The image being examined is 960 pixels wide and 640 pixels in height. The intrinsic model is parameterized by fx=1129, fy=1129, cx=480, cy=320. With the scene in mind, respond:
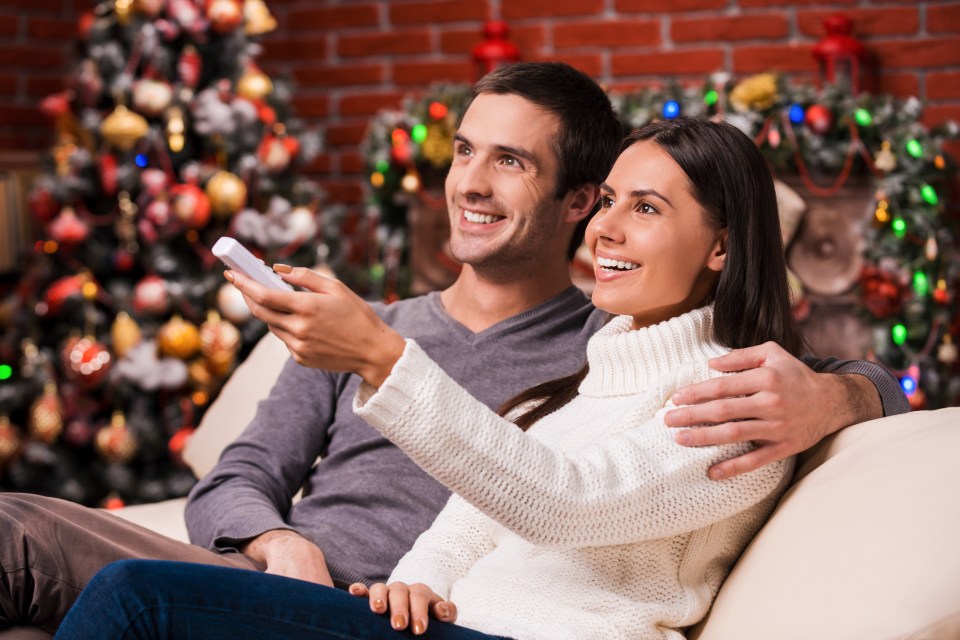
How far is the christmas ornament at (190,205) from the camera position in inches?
128

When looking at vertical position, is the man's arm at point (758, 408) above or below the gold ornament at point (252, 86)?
below

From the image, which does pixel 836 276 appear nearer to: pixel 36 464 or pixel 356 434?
pixel 356 434

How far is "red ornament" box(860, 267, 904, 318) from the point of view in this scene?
3082mm

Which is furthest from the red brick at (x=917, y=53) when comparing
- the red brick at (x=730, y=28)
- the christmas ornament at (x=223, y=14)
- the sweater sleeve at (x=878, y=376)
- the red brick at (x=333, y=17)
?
the sweater sleeve at (x=878, y=376)

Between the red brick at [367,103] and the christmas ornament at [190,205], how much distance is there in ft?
3.81

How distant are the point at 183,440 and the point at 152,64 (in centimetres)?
112

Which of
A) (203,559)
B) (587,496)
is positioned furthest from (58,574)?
(587,496)

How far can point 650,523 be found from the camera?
1242mm

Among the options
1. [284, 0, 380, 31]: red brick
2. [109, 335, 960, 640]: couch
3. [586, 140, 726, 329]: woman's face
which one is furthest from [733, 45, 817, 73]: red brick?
[109, 335, 960, 640]: couch

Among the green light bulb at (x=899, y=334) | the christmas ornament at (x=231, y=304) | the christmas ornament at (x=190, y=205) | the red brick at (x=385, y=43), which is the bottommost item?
the green light bulb at (x=899, y=334)

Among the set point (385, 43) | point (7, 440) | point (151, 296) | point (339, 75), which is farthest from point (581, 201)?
point (339, 75)

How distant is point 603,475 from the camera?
1.21 meters

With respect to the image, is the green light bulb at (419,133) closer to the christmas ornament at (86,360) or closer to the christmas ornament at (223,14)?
the christmas ornament at (223,14)

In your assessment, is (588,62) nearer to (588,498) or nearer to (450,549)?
(450,549)
